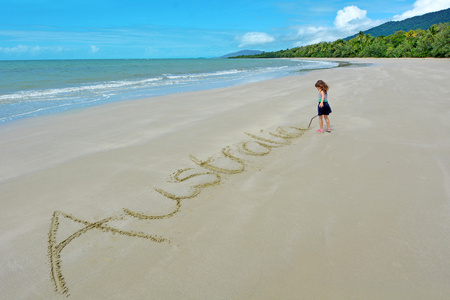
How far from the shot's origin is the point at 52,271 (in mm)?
2621

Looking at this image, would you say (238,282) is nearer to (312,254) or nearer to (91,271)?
(312,254)

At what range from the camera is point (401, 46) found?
63969mm

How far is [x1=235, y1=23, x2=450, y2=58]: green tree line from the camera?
169 feet

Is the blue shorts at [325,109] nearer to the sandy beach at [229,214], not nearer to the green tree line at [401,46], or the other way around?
the sandy beach at [229,214]

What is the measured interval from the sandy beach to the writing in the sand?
0.02 meters

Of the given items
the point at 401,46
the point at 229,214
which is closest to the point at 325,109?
the point at 229,214

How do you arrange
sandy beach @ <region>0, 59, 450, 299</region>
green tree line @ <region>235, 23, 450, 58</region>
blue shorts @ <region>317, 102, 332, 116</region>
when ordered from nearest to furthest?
1. sandy beach @ <region>0, 59, 450, 299</region>
2. blue shorts @ <region>317, 102, 332, 116</region>
3. green tree line @ <region>235, 23, 450, 58</region>

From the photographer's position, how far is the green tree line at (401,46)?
51.5 m

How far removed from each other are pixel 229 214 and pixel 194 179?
1223mm

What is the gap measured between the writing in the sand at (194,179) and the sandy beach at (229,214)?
0.07 feet

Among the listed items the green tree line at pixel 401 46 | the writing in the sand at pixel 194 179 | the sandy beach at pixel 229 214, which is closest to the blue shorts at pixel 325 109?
the sandy beach at pixel 229 214

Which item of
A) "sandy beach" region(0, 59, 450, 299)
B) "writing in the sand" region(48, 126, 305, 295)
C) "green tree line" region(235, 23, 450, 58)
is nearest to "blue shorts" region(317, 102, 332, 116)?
"sandy beach" region(0, 59, 450, 299)

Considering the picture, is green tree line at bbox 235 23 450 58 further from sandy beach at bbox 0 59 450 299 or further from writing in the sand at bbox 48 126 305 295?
writing in the sand at bbox 48 126 305 295

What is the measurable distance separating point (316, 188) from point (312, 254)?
1.45 m
